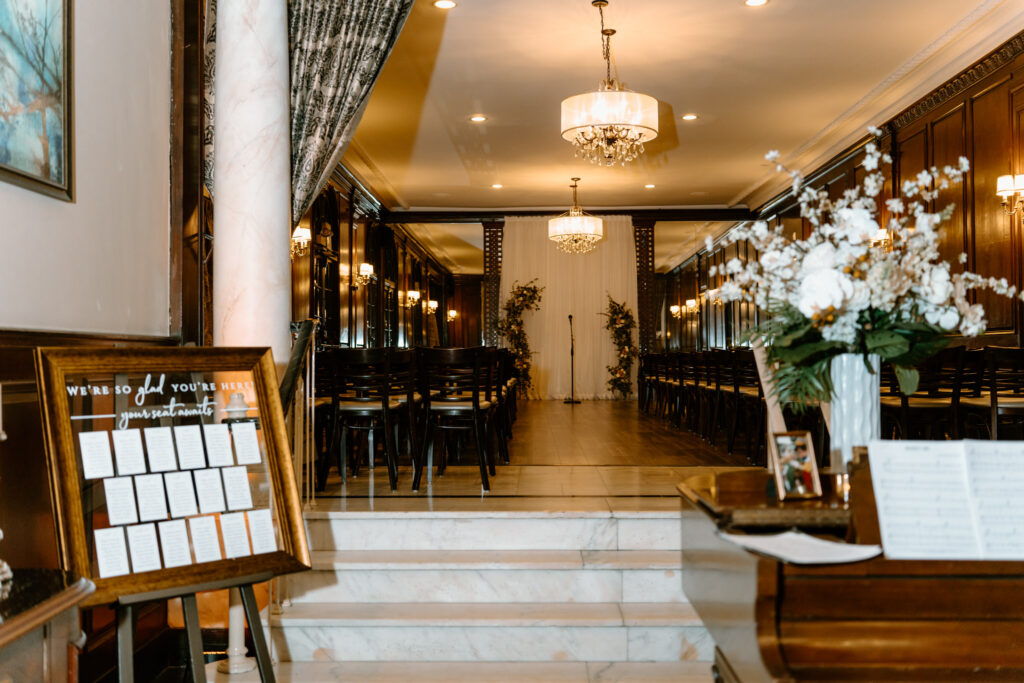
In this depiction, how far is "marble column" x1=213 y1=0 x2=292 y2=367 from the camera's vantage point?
3.80 meters

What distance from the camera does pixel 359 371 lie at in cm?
569

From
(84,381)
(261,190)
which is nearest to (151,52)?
(261,190)

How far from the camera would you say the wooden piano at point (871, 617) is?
1862 millimetres

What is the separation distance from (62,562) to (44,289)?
44.9 inches

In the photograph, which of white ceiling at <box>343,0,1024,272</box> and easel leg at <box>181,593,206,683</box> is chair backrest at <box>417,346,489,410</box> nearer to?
white ceiling at <box>343,0,1024,272</box>

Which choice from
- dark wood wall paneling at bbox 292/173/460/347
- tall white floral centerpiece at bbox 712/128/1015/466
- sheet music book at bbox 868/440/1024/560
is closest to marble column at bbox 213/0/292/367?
tall white floral centerpiece at bbox 712/128/1015/466

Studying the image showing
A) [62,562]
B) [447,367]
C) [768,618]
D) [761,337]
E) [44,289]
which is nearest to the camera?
[768,618]

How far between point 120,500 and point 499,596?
204cm

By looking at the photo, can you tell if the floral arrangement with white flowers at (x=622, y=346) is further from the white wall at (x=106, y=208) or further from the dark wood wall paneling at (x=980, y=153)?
the white wall at (x=106, y=208)

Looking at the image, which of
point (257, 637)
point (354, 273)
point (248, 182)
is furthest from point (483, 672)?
point (354, 273)

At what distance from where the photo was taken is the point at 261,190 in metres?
3.83

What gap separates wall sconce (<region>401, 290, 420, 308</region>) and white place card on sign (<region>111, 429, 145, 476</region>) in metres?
14.8

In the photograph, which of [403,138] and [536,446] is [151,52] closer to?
[536,446]

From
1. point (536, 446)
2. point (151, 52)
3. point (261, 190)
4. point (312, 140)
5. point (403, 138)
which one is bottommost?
point (536, 446)
